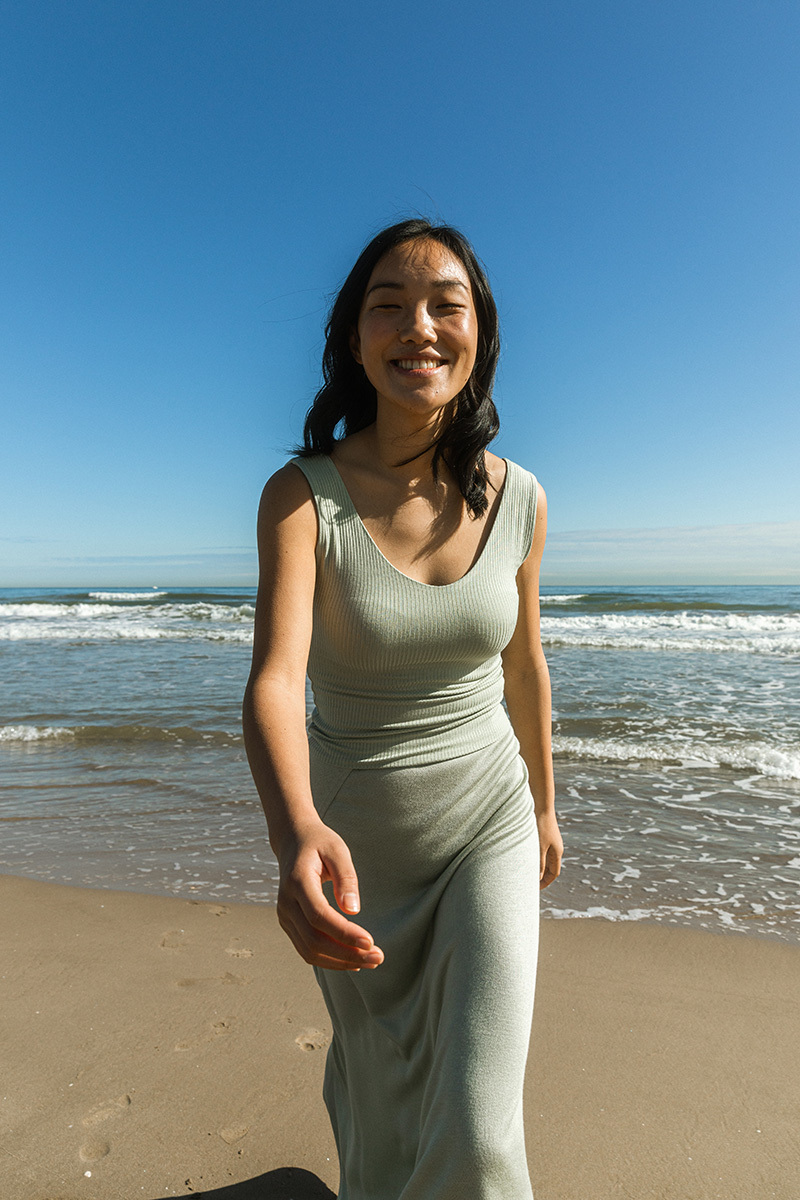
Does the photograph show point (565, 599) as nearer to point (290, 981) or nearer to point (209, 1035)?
point (290, 981)

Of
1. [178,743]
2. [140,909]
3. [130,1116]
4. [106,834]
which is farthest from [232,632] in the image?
[130,1116]

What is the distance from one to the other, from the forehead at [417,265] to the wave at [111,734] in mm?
7020

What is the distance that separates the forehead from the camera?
1.84 meters

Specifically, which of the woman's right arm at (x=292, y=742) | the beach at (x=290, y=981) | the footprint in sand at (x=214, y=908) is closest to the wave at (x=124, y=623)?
the beach at (x=290, y=981)

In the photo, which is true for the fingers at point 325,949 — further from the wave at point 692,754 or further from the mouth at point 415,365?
the wave at point 692,754

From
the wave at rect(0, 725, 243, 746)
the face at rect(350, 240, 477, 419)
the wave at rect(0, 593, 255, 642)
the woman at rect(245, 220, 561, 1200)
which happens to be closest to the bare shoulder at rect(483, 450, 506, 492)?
the woman at rect(245, 220, 561, 1200)

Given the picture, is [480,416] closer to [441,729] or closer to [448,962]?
[441,729]

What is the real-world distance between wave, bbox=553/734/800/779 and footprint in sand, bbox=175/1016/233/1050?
4.98 meters

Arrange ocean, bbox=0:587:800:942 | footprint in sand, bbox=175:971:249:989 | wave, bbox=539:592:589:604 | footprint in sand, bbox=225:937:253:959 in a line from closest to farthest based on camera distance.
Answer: footprint in sand, bbox=175:971:249:989, footprint in sand, bbox=225:937:253:959, ocean, bbox=0:587:800:942, wave, bbox=539:592:589:604

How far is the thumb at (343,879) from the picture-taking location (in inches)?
40.6

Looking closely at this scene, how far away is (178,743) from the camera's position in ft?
27.3

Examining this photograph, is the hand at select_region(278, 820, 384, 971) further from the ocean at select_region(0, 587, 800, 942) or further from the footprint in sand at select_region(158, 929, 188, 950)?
the ocean at select_region(0, 587, 800, 942)

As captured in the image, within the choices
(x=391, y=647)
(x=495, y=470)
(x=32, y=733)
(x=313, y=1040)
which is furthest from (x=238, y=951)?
(x=32, y=733)

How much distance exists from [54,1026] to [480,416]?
3029 millimetres
